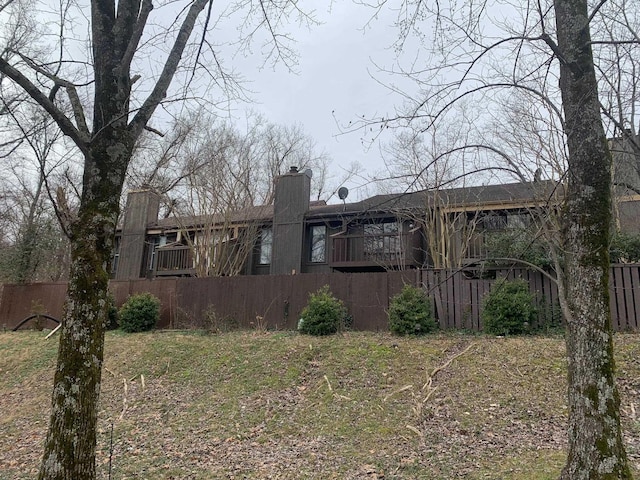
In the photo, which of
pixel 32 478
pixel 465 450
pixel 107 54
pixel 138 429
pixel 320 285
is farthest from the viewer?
pixel 320 285

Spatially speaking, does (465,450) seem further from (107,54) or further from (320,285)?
(320,285)

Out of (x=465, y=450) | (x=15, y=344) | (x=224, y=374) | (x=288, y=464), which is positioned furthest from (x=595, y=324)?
(x=15, y=344)

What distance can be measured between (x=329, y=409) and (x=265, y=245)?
564 inches

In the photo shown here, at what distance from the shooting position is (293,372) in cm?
945

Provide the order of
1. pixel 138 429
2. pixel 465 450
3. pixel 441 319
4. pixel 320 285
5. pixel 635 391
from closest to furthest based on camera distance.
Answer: pixel 465 450
pixel 635 391
pixel 138 429
pixel 441 319
pixel 320 285

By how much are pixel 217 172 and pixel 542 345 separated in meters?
15.6

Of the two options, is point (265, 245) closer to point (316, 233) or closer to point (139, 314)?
point (316, 233)

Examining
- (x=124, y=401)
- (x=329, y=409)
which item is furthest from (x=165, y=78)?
(x=124, y=401)

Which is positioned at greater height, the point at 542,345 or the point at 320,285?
the point at 320,285

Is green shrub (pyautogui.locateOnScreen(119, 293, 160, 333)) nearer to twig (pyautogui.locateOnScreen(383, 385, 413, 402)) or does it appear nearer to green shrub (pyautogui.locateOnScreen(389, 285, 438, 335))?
green shrub (pyautogui.locateOnScreen(389, 285, 438, 335))

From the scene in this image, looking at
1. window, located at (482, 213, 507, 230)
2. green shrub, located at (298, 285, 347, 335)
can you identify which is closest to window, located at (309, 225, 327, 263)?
window, located at (482, 213, 507, 230)

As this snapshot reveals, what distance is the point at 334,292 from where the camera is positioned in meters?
13.3

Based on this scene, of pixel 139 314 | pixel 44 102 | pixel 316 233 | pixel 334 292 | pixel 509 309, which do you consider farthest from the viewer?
pixel 316 233

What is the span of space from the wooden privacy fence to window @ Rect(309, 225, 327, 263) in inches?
239
